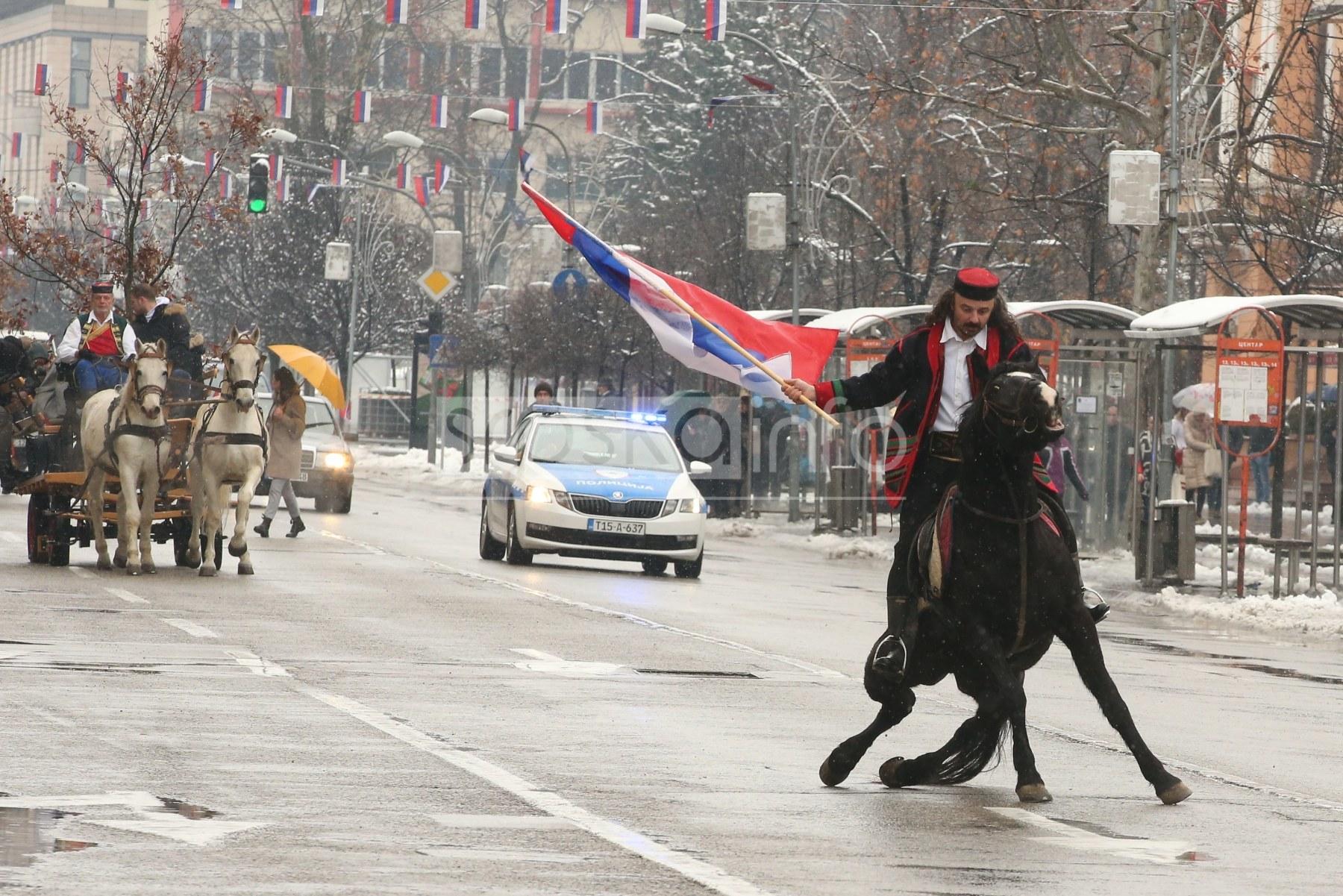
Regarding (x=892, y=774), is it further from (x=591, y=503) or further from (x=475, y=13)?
(x=475, y=13)

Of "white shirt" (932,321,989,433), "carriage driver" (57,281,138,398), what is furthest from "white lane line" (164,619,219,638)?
"white shirt" (932,321,989,433)

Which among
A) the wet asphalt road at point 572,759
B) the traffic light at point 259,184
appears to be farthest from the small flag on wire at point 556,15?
the wet asphalt road at point 572,759

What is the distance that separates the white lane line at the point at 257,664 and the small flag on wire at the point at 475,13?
1046 inches

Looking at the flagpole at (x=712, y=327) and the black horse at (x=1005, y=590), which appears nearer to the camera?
the black horse at (x=1005, y=590)

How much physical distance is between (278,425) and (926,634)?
20.4 meters

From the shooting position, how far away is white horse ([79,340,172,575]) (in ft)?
66.2

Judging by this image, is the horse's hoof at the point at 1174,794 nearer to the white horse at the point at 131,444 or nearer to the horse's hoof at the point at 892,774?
the horse's hoof at the point at 892,774

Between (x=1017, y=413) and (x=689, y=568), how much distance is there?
53.4ft

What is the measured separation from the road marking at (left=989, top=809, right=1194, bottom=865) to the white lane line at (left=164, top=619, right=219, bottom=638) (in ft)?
25.1

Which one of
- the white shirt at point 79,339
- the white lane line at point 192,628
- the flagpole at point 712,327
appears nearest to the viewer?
the flagpole at point 712,327

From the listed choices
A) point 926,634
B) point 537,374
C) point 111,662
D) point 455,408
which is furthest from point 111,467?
point 455,408

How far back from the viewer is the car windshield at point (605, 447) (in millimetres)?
25953

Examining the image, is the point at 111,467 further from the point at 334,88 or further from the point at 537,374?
the point at 334,88

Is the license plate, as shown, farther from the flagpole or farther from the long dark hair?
the long dark hair
